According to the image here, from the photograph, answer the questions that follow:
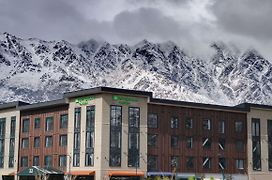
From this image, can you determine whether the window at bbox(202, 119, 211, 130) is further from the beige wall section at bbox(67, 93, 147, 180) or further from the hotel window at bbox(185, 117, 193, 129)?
the beige wall section at bbox(67, 93, 147, 180)

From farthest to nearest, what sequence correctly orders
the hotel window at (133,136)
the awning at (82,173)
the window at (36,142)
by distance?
the window at (36,142)
the hotel window at (133,136)
the awning at (82,173)

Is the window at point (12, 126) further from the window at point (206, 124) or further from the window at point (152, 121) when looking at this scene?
the window at point (206, 124)

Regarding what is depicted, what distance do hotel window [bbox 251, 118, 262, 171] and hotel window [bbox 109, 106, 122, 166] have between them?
1121 inches

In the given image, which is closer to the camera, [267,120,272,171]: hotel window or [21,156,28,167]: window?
[267,120,272,171]: hotel window

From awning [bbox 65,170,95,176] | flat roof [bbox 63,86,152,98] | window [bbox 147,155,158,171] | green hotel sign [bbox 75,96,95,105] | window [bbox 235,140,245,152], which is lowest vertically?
awning [bbox 65,170,95,176]

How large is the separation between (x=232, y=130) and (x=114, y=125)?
986 inches

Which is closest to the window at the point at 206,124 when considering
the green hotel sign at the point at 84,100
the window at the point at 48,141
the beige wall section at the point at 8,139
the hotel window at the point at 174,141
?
the hotel window at the point at 174,141

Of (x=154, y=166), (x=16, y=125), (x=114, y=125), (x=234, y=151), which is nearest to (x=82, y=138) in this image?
(x=114, y=125)

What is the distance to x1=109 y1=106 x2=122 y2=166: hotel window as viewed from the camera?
370 feet

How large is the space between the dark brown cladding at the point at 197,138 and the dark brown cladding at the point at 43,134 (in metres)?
17.1

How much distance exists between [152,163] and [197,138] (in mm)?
10648

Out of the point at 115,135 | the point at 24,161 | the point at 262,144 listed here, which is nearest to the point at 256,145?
the point at 262,144

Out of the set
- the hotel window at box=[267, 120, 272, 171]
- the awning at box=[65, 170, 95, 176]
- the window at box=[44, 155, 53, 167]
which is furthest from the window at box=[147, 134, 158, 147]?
the hotel window at box=[267, 120, 272, 171]

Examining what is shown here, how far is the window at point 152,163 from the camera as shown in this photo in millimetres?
116188
